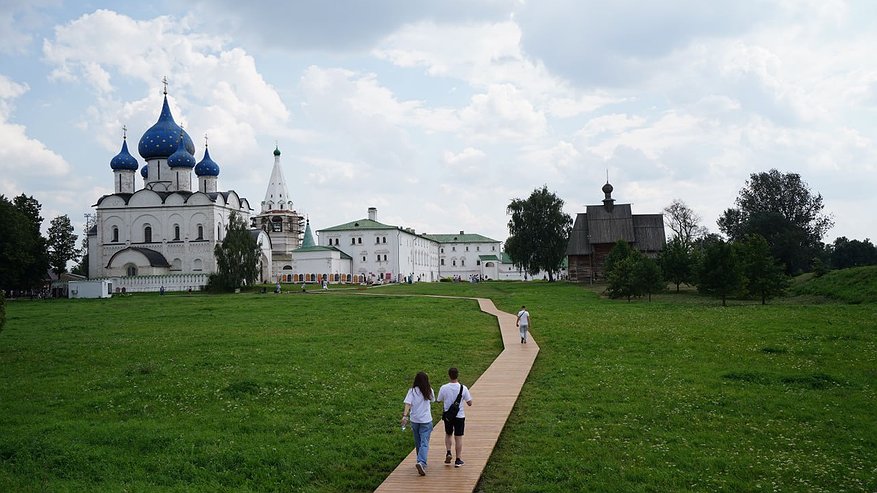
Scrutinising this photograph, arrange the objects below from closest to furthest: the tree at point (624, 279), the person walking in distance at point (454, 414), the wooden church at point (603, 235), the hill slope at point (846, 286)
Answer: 1. the person walking in distance at point (454, 414)
2. the hill slope at point (846, 286)
3. the tree at point (624, 279)
4. the wooden church at point (603, 235)

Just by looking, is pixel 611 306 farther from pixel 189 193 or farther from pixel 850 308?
pixel 189 193

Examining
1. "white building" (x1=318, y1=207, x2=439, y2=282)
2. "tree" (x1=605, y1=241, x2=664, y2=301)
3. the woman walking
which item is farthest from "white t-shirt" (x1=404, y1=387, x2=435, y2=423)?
"white building" (x1=318, y1=207, x2=439, y2=282)

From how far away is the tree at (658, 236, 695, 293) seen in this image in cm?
4225

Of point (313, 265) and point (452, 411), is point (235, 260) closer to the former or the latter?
point (313, 265)

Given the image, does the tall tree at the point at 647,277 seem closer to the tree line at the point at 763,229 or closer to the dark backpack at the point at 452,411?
the tree line at the point at 763,229

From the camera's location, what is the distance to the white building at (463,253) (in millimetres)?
124375

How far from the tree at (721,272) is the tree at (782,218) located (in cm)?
2589

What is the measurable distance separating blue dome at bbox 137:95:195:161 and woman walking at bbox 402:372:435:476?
7400cm

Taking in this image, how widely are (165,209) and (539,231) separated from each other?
40344 mm

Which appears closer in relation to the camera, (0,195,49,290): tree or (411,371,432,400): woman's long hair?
(411,371,432,400): woman's long hair

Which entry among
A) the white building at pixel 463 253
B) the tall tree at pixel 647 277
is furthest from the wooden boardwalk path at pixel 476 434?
the white building at pixel 463 253

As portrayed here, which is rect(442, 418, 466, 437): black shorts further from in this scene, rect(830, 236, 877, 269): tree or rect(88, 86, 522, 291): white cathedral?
rect(830, 236, 877, 269): tree

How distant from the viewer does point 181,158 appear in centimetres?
Result: 7512

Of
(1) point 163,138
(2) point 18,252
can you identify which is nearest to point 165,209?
(1) point 163,138
